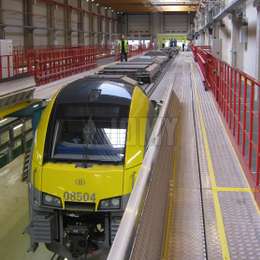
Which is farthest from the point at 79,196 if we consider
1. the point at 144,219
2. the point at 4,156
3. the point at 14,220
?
the point at 4,156

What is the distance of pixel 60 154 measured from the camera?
615cm

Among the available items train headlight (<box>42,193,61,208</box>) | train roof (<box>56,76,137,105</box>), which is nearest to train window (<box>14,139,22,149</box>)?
train roof (<box>56,76,137,105</box>)

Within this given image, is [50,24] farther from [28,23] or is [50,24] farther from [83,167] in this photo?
[83,167]

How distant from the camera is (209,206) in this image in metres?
4.73

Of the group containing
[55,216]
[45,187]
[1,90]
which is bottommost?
[55,216]

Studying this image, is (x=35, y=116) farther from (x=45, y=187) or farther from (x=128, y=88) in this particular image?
(x=45, y=187)

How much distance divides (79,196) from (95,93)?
64.5 inches

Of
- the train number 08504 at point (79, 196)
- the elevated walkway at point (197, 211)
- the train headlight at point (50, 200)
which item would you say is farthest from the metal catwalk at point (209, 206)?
the train headlight at point (50, 200)

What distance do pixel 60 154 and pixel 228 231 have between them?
2768 millimetres

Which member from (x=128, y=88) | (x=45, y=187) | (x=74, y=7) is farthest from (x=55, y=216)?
(x=74, y=7)

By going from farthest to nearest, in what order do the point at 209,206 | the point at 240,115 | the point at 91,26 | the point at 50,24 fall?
the point at 91,26
the point at 50,24
the point at 240,115
the point at 209,206

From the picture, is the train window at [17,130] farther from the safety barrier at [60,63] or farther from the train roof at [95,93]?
the safety barrier at [60,63]

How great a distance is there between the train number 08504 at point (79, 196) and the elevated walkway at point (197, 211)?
3.34 feet

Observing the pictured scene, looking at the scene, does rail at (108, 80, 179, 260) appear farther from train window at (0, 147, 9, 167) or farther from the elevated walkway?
train window at (0, 147, 9, 167)
